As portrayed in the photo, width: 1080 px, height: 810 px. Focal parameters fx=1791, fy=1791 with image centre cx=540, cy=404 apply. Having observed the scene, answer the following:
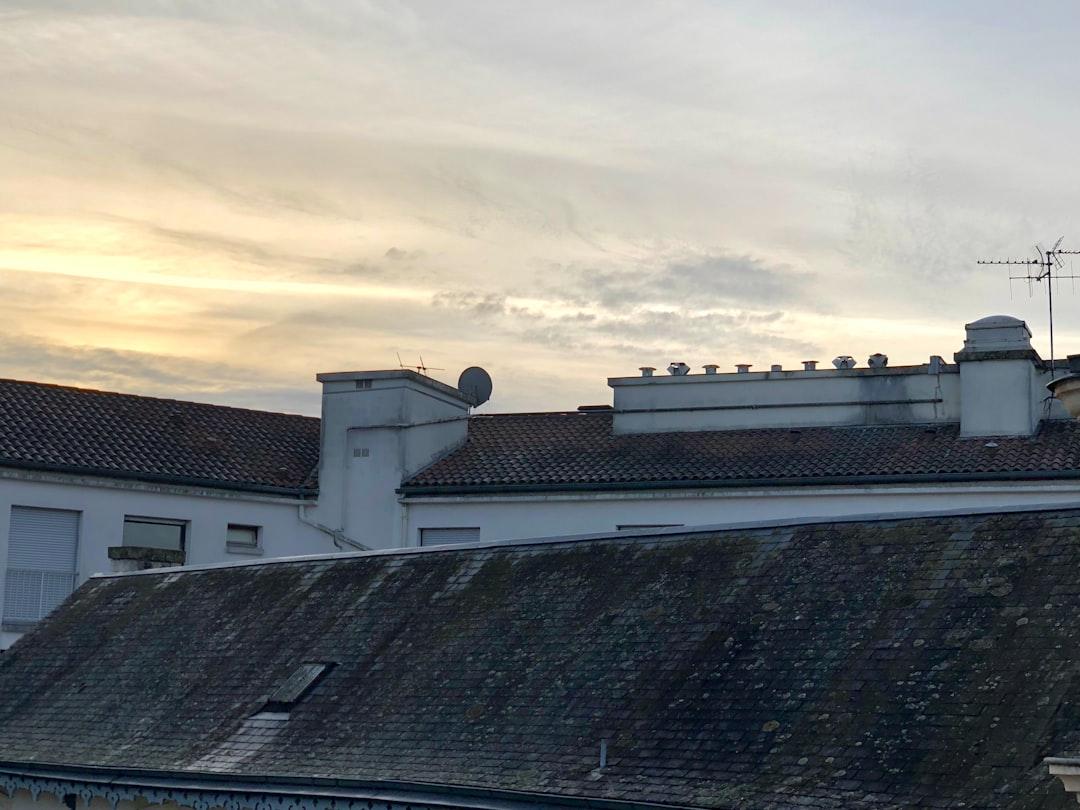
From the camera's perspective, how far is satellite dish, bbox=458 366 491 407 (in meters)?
45.7

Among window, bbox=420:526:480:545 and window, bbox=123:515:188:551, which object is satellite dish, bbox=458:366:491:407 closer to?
window, bbox=420:526:480:545

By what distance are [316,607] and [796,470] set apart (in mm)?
15181

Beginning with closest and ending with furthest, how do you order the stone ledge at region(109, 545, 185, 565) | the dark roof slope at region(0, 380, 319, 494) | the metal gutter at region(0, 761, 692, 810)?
the metal gutter at region(0, 761, 692, 810) → the stone ledge at region(109, 545, 185, 565) → the dark roof slope at region(0, 380, 319, 494)

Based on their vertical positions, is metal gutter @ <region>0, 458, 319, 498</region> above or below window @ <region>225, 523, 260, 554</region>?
above

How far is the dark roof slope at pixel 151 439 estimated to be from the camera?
1468 inches

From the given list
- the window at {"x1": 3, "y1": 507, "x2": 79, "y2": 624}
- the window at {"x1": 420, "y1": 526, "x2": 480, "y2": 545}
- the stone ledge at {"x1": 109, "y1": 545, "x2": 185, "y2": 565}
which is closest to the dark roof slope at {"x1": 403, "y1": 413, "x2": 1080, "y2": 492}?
the window at {"x1": 420, "y1": 526, "x2": 480, "y2": 545}

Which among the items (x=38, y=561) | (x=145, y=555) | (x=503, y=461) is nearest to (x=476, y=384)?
(x=503, y=461)

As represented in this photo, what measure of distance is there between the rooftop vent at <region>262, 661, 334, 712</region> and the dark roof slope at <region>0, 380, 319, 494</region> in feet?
54.3

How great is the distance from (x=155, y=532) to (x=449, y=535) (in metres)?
→ 6.33

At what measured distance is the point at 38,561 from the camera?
36719mm

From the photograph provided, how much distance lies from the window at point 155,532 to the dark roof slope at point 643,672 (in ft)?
42.9

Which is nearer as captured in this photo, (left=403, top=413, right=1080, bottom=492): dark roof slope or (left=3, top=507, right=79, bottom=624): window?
(left=403, top=413, right=1080, bottom=492): dark roof slope

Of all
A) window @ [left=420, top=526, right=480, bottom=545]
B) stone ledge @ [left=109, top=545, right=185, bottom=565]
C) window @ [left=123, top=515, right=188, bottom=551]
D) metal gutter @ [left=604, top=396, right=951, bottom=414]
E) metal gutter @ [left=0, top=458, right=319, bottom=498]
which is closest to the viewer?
stone ledge @ [left=109, top=545, right=185, bottom=565]

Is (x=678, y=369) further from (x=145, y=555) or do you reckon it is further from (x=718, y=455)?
(x=145, y=555)
